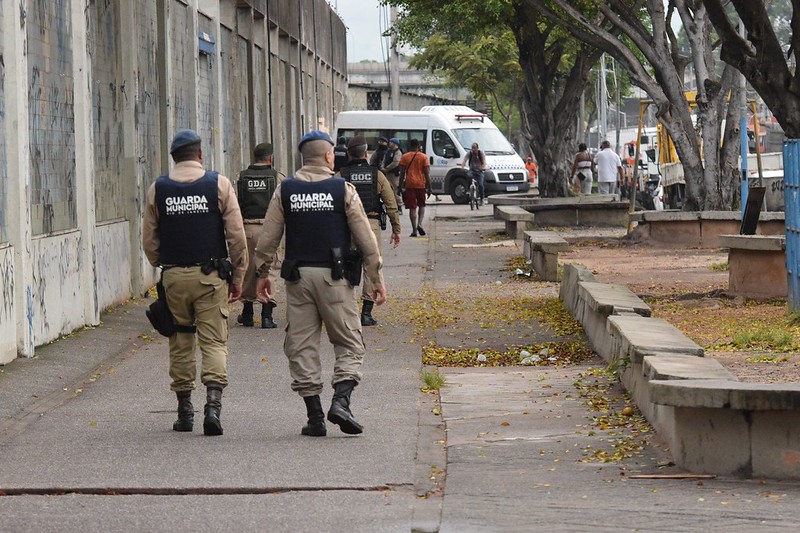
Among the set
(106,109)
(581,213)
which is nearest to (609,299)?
(106,109)

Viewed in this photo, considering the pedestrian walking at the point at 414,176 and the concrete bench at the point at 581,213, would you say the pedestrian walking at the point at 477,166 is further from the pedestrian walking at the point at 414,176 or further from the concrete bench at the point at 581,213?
the pedestrian walking at the point at 414,176

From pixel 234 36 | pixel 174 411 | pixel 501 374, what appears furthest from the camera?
pixel 234 36

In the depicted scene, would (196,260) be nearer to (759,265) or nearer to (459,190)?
(759,265)

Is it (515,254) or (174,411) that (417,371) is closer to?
(174,411)

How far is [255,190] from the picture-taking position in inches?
562

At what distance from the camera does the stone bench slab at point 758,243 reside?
1503 centimetres

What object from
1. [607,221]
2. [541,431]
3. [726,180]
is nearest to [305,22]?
[607,221]

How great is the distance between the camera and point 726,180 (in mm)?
25219

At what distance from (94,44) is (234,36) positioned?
1117cm

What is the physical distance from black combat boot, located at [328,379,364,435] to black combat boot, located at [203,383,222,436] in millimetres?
671

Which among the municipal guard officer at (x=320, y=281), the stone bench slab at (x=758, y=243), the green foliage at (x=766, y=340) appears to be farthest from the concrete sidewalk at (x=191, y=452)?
the stone bench slab at (x=758, y=243)

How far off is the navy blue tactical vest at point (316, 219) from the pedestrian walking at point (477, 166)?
33890 millimetres

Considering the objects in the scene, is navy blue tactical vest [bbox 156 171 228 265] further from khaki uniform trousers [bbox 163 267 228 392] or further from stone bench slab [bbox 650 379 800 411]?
stone bench slab [bbox 650 379 800 411]

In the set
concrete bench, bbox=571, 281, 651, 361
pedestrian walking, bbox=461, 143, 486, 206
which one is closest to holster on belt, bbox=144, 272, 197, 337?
concrete bench, bbox=571, 281, 651, 361
